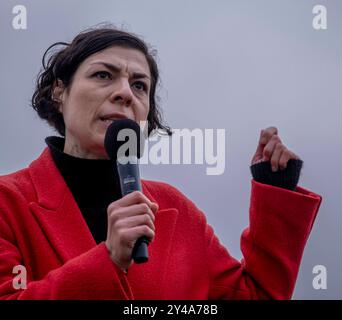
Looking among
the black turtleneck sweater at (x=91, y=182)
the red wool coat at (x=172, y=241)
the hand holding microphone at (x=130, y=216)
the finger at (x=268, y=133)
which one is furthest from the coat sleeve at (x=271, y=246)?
the hand holding microphone at (x=130, y=216)

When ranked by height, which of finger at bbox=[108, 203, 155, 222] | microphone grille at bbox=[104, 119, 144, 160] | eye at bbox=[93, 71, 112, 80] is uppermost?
eye at bbox=[93, 71, 112, 80]

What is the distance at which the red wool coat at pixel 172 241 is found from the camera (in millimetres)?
1809

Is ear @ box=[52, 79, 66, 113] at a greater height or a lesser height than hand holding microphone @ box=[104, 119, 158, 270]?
greater

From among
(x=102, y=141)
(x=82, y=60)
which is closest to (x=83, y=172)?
(x=102, y=141)

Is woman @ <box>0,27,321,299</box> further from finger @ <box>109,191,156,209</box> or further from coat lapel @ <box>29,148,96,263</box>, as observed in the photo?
finger @ <box>109,191,156,209</box>

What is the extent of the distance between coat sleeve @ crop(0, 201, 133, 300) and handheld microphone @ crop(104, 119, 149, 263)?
0.16 metres

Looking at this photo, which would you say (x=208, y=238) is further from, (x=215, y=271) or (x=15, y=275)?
(x=15, y=275)

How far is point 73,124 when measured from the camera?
2.00 m

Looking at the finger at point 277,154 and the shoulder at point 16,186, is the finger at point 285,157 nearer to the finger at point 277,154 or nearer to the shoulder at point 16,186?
the finger at point 277,154

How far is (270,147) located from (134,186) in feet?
1.51

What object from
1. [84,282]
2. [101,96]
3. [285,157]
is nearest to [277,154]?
[285,157]

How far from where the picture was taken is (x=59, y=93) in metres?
2.14

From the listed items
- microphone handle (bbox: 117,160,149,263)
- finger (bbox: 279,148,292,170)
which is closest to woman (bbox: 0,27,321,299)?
finger (bbox: 279,148,292,170)

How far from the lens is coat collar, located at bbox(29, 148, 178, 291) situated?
183cm
